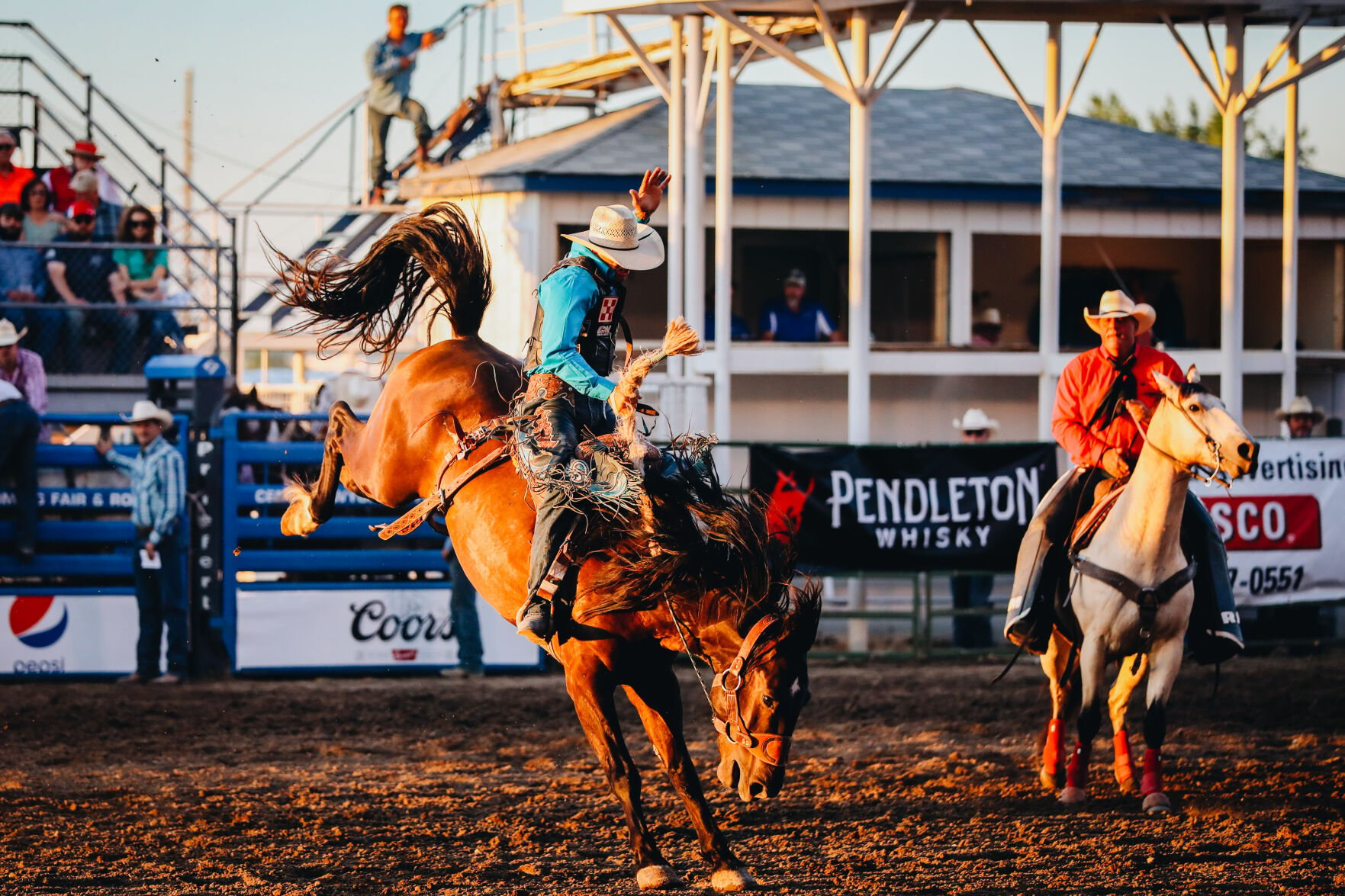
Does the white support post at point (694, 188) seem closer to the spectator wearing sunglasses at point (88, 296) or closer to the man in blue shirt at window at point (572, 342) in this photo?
the spectator wearing sunglasses at point (88, 296)

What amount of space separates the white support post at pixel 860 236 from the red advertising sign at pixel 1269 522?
110 inches

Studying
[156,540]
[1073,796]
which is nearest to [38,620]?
[156,540]

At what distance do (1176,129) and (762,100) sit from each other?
103 ft

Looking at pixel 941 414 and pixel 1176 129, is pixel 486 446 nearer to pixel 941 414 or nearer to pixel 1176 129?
pixel 941 414

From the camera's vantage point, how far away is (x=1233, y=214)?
44.0 feet

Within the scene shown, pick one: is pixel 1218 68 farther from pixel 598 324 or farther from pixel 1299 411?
pixel 598 324

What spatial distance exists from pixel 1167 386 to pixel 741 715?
2.61 metres

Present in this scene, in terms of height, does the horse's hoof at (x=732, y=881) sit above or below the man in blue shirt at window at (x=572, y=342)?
below

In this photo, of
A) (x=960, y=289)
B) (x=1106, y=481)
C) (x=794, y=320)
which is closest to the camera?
(x=1106, y=481)

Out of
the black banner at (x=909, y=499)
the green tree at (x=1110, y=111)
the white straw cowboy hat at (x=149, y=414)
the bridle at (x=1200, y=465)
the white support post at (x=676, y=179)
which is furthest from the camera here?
the green tree at (x=1110, y=111)

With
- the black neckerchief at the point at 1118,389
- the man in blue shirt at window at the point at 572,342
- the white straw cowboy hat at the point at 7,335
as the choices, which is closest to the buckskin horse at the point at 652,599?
the man in blue shirt at window at the point at 572,342

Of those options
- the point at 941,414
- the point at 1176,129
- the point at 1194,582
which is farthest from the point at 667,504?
the point at 1176,129

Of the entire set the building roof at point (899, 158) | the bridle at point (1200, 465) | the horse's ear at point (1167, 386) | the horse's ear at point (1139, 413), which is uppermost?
the building roof at point (899, 158)

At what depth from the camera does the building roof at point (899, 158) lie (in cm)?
1498
